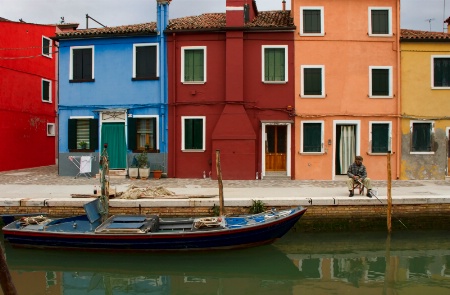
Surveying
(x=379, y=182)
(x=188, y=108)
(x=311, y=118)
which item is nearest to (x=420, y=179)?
(x=379, y=182)

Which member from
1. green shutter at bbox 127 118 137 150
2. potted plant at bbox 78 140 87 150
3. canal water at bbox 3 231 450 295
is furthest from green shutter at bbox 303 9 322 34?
potted plant at bbox 78 140 87 150

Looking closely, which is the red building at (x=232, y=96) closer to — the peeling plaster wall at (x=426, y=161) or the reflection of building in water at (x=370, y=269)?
the peeling plaster wall at (x=426, y=161)

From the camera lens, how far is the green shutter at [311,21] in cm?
1861

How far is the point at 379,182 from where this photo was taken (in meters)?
17.5

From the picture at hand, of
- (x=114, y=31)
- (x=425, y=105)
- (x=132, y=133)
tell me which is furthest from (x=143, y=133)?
(x=425, y=105)

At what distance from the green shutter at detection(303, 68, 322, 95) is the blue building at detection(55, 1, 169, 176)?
5525 millimetres

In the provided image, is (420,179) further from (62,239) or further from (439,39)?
(62,239)

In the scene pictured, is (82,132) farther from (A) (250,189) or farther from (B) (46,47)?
(A) (250,189)

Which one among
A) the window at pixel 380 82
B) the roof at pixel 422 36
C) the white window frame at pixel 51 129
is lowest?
the white window frame at pixel 51 129

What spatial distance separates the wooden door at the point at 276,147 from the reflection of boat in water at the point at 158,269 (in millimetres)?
7050

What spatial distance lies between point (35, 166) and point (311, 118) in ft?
46.3

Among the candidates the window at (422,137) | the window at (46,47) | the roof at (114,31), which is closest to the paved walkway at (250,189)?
the window at (422,137)

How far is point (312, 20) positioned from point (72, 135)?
34.8 feet

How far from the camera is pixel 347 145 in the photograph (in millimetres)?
18688
